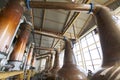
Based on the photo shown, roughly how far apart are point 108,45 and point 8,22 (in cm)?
189

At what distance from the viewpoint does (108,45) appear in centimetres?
156

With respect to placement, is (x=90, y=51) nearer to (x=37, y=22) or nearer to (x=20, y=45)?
(x=37, y=22)

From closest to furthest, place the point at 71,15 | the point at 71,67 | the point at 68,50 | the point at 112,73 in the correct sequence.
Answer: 1. the point at 112,73
2. the point at 71,67
3. the point at 68,50
4. the point at 71,15

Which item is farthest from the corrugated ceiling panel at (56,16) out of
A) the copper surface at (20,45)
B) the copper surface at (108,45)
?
the copper surface at (108,45)

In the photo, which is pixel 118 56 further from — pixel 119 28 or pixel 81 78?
pixel 81 78

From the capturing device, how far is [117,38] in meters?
1.50

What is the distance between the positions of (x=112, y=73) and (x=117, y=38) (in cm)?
60

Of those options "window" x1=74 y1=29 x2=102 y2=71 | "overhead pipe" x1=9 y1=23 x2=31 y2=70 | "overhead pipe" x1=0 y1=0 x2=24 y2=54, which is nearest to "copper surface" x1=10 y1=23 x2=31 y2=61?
"overhead pipe" x1=9 y1=23 x2=31 y2=70

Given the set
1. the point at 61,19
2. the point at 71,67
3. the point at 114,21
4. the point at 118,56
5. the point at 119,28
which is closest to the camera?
the point at 118,56

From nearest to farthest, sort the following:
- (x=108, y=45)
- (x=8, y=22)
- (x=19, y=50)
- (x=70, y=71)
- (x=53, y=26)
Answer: (x=108, y=45) < (x=8, y=22) < (x=70, y=71) < (x=19, y=50) < (x=53, y=26)

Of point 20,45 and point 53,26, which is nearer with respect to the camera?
point 20,45

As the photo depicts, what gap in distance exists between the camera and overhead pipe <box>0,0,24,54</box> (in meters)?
1.81

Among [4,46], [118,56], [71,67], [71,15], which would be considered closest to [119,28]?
[118,56]

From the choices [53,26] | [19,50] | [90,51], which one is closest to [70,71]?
[19,50]
